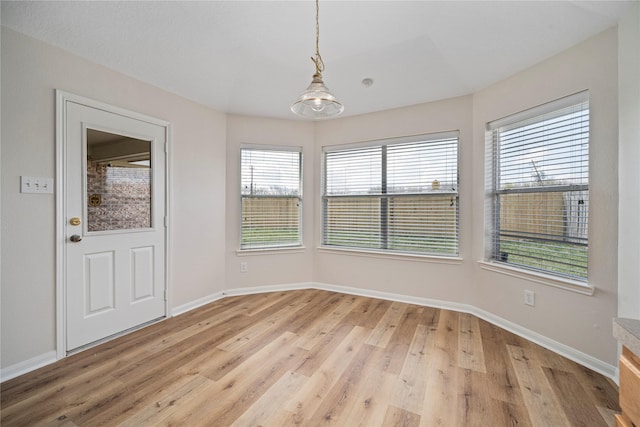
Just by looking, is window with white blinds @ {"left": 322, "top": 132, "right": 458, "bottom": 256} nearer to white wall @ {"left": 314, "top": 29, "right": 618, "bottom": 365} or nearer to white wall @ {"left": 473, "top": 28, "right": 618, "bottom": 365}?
white wall @ {"left": 314, "top": 29, "right": 618, "bottom": 365}

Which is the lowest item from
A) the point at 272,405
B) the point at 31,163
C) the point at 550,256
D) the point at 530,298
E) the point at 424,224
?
the point at 272,405

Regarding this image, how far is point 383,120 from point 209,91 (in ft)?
6.94

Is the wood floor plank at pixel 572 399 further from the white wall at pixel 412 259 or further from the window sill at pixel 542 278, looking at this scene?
the white wall at pixel 412 259

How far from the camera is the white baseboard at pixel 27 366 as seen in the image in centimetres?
193

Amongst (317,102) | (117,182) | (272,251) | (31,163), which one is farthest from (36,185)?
(272,251)

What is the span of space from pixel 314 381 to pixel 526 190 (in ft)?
8.20

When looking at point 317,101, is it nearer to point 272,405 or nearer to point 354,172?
point 272,405

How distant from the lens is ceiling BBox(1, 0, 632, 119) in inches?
77.3

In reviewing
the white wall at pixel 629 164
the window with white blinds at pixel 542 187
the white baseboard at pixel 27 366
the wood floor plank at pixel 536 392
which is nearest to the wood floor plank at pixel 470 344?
the wood floor plank at pixel 536 392

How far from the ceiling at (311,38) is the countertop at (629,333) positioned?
2.14 meters

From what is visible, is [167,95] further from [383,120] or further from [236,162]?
[383,120]

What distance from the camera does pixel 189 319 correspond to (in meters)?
2.96

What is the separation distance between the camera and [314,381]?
1.93 meters

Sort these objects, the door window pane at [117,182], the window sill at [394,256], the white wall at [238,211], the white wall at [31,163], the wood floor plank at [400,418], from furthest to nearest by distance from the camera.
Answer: the white wall at [238,211] < the window sill at [394,256] < the door window pane at [117,182] < the white wall at [31,163] < the wood floor plank at [400,418]
